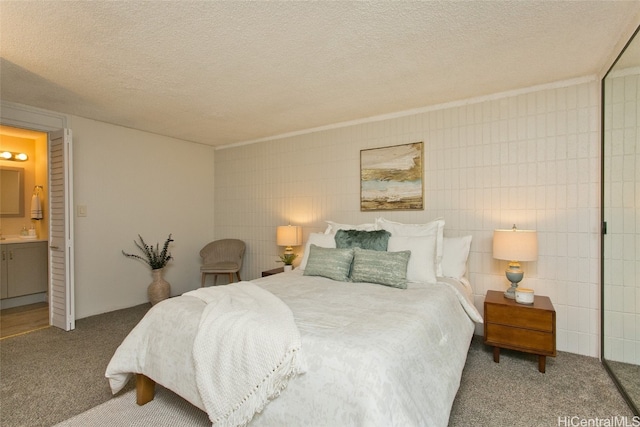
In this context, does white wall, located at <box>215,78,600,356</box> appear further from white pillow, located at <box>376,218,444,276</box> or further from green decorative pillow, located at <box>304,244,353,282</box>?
green decorative pillow, located at <box>304,244,353,282</box>

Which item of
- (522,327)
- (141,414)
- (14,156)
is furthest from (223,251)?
(522,327)

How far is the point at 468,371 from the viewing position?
2.30 m

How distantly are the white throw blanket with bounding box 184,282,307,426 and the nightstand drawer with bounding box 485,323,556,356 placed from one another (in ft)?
5.80

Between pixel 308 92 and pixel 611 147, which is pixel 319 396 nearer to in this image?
pixel 308 92

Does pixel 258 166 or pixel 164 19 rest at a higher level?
pixel 164 19

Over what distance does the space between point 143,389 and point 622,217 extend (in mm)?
3436

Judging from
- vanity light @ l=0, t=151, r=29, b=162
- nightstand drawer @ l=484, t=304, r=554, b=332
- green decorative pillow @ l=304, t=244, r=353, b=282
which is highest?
vanity light @ l=0, t=151, r=29, b=162

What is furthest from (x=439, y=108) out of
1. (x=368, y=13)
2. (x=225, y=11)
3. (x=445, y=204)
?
(x=225, y=11)

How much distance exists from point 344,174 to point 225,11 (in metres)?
2.33

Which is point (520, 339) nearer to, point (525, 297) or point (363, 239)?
point (525, 297)

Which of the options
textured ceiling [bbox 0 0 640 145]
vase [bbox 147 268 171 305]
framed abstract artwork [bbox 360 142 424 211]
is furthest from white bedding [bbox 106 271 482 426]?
vase [bbox 147 268 171 305]

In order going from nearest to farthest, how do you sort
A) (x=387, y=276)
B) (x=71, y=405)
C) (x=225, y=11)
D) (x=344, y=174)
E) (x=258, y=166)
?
(x=225, y=11), (x=71, y=405), (x=387, y=276), (x=344, y=174), (x=258, y=166)

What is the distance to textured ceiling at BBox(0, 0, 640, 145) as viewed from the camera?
5.64 ft

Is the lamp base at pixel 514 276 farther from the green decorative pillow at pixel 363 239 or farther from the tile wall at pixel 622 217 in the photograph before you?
the green decorative pillow at pixel 363 239
